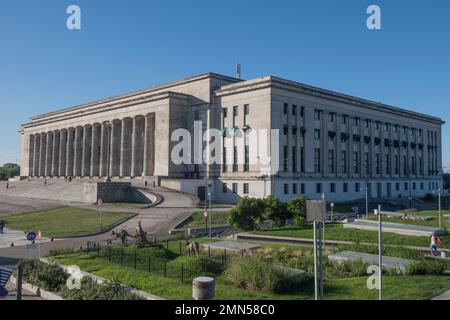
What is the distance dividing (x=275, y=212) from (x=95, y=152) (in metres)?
63.6

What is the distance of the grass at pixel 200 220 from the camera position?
1727 inches

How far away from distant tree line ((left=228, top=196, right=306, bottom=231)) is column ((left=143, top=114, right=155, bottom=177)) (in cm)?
4050

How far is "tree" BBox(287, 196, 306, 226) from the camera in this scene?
40250 mm

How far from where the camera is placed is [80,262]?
946 inches

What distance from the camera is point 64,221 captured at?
48281 mm

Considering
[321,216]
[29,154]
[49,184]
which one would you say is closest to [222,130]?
[49,184]

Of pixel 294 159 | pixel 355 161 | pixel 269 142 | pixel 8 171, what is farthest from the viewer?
pixel 8 171

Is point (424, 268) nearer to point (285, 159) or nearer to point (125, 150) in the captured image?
point (285, 159)

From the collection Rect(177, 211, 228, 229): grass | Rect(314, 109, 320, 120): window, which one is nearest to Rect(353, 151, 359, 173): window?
Rect(314, 109, 320, 120): window

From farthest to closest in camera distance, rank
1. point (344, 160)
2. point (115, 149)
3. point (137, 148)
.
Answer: point (115, 149)
point (137, 148)
point (344, 160)

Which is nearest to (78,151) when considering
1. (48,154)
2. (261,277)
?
(48,154)

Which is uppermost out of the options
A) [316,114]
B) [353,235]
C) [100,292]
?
[316,114]

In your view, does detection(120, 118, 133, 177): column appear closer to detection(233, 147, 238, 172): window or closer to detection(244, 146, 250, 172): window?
detection(233, 147, 238, 172): window
